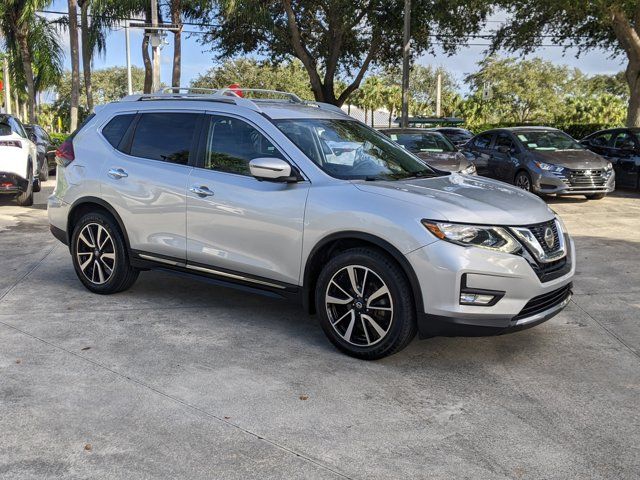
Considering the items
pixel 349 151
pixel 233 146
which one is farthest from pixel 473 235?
pixel 233 146

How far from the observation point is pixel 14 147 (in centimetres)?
1232

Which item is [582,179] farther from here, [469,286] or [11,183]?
[11,183]

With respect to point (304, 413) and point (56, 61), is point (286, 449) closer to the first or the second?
point (304, 413)

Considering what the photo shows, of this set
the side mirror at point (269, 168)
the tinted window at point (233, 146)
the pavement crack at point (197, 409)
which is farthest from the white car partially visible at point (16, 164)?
the side mirror at point (269, 168)

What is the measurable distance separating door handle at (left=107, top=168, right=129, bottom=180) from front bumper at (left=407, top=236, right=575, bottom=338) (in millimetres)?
2820

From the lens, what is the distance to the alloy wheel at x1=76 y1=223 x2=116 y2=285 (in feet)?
20.8

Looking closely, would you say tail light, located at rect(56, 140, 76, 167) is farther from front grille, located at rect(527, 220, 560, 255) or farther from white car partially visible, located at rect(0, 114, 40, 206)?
white car partially visible, located at rect(0, 114, 40, 206)

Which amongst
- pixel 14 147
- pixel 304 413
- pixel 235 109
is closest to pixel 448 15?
pixel 14 147

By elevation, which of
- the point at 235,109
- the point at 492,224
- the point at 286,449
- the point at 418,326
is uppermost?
the point at 235,109

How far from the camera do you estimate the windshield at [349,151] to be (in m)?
5.27

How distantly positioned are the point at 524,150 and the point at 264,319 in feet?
32.5

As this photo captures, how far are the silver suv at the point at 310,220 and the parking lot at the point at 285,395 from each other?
378mm

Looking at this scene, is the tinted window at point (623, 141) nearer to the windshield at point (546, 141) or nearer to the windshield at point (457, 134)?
the windshield at point (546, 141)

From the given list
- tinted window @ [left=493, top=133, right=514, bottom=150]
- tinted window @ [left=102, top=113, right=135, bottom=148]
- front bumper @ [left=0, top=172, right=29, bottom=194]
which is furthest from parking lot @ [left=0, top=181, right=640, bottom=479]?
tinted window @ [left=493, top=133, right=514, bottom=150]
